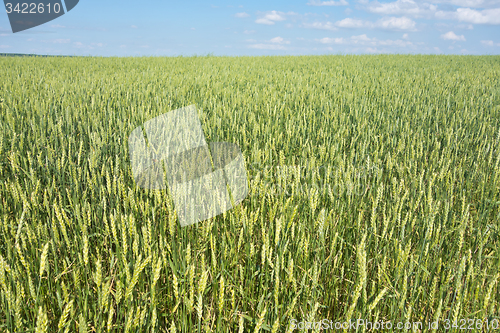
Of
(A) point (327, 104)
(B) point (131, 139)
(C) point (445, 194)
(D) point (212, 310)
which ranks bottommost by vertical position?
(D) point (212, 310)

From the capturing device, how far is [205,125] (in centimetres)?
275

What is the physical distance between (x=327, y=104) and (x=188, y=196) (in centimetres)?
261

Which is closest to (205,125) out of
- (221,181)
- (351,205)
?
(221,181)

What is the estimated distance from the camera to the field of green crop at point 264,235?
0.98 m

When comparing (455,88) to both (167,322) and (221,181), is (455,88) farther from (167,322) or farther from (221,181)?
(167,322)

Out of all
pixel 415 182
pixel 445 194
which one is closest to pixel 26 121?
pixel 415 182

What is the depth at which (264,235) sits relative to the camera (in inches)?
36.0

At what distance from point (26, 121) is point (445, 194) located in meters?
3.48

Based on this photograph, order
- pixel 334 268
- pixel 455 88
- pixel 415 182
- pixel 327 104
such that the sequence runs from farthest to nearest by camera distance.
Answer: pixel 455 88 → pixel 327 104 → pixel 415 182 → pixel 334 268

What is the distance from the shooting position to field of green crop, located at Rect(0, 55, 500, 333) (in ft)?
3.23

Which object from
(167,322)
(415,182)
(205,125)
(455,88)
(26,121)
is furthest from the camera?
(455,88)

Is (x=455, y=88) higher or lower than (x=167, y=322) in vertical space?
higher

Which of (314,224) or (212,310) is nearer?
(212,310)

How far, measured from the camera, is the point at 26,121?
2.93 meters
